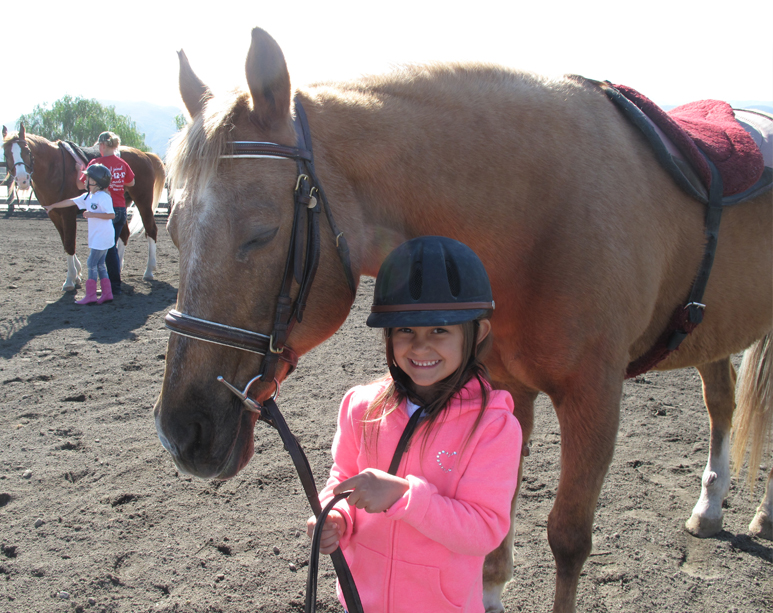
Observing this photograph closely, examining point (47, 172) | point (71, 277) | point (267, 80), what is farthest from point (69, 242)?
point (267, 80)

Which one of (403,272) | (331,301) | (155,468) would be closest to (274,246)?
(331,301)

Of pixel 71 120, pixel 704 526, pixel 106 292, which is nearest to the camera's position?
pixel 704 526

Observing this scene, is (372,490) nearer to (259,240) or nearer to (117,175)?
(259,240)

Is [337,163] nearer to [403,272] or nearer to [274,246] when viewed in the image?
[274,246]

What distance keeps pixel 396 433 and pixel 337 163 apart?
2.74 ft

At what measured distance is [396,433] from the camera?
4.64 feet

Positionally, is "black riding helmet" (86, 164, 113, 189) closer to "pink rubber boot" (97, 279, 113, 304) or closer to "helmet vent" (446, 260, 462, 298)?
"pink rubber boot" (97, 279, 113, 304)

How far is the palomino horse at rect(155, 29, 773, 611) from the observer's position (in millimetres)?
1456

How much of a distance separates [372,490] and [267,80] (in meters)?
1.13

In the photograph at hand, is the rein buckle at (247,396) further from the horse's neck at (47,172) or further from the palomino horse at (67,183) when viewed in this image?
the horse's neck at (47,172)

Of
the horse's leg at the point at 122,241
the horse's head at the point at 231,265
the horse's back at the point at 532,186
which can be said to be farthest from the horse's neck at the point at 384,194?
the horse's leg at the point at 122,241

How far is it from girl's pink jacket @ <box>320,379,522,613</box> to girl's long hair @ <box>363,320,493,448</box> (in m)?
0.02

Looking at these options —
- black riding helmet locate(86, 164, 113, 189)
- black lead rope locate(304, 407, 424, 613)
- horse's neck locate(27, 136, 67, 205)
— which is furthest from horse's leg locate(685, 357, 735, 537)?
horse's neck locate(27, 136, 67, 205)

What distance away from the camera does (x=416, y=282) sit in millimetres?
1396
